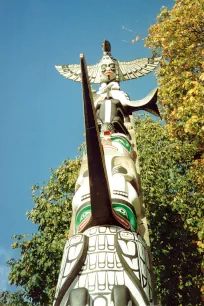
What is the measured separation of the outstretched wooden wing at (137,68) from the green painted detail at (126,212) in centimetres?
375

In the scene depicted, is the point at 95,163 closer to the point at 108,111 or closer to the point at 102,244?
the point at 102,244

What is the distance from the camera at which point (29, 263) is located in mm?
7078

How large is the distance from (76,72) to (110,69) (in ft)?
3.13

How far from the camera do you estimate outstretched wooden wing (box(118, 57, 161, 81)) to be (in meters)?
6.39

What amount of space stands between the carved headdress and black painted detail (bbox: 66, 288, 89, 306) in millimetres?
4352

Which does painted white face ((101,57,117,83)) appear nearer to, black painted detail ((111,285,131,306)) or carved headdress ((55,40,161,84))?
carved headdress ((55,40,161,84))

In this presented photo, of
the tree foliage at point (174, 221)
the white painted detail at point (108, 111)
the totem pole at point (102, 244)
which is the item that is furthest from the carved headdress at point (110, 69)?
the totem pole at point (102, 244)

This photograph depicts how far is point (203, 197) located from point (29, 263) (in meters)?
3.86

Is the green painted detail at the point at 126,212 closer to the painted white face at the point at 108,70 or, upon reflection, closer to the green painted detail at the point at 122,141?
the green painted detail at the point at 122,141

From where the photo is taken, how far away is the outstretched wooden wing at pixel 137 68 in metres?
6.39

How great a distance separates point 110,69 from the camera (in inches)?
238

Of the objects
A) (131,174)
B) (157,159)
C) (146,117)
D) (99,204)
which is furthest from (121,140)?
(146,117)

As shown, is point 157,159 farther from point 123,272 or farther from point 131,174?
point 123,272

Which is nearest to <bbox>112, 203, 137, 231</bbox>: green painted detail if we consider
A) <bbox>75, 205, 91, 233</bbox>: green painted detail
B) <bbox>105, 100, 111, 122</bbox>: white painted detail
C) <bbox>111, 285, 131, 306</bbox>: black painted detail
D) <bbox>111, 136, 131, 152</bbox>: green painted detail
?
<bbox>75, 205, 91, 233</bbox>: green painted detail
